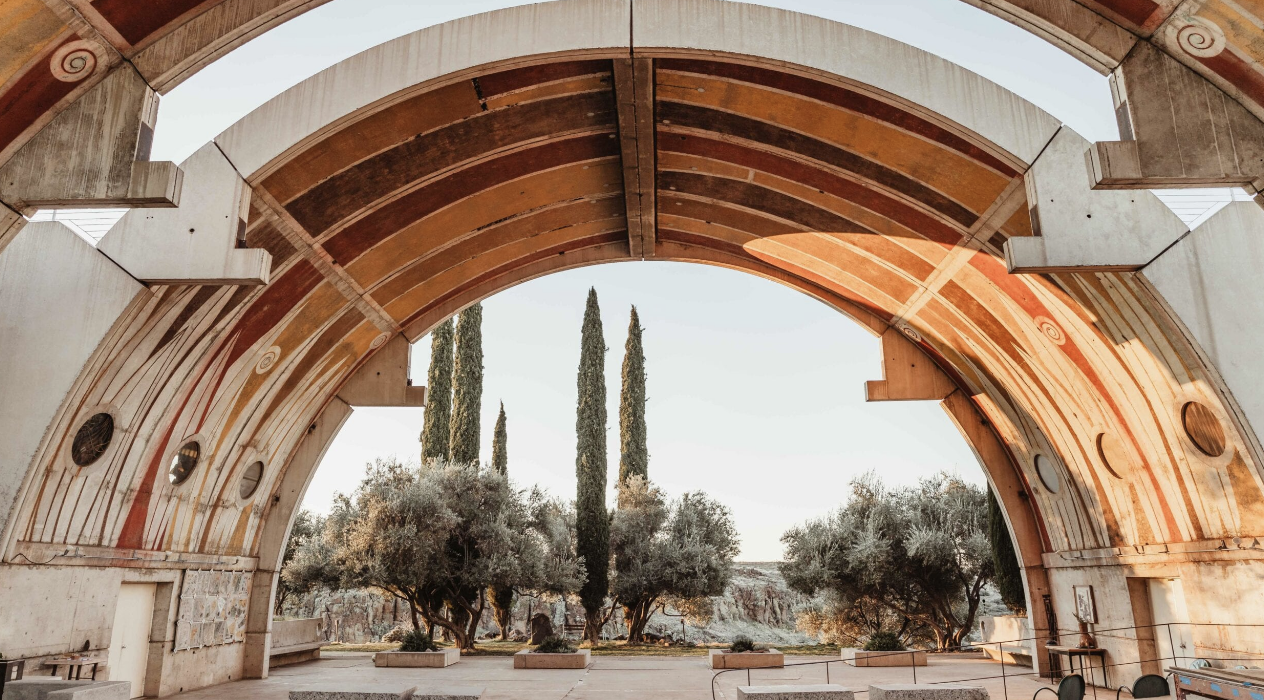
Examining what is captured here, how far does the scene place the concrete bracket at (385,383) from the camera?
1580cm

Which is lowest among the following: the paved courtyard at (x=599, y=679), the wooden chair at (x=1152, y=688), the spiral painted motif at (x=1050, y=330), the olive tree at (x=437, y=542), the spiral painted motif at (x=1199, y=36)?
the paved courtyard at (x=599, y=679)

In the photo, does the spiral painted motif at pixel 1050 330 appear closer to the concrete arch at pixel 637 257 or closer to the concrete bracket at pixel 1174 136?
the concrete arch at pixel 637 257

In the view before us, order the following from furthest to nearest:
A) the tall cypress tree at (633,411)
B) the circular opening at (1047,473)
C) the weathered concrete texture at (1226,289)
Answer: the tall cypress tree at (633,411)
the circular opening at (1047,473)
the weathered concrete texture at (1226,289)

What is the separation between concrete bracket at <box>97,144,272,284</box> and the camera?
8984 mm

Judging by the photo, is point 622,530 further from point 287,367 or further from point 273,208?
point 273,208

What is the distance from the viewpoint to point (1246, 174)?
746 centimetres

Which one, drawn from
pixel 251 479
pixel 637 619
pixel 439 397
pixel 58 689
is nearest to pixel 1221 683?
pixel 58 689

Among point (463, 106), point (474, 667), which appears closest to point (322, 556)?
point (474, 667)

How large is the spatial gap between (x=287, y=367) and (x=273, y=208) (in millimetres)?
4060

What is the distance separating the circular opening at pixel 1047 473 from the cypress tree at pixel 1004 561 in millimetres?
5340

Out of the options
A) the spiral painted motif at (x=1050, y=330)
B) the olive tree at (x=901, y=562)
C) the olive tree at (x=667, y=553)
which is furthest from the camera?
the olive tree at (x=667, y=553)

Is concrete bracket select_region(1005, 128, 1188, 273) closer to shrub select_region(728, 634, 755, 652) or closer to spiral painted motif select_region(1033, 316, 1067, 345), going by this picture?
spiral painted motif select_region(1033, 316, 1067, 345)

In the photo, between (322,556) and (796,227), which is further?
(322,556)

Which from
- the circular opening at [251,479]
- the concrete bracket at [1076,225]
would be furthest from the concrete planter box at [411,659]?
the concrete bracket at [1076,225]
